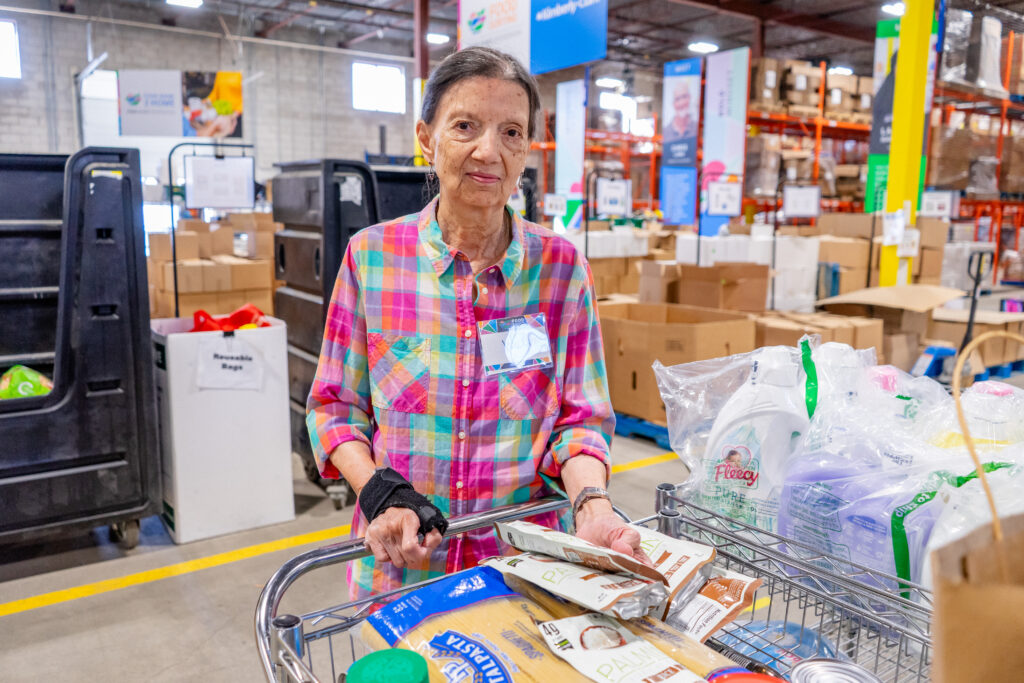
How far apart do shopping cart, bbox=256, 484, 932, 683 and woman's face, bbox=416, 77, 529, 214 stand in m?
0.52

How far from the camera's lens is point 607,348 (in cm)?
477

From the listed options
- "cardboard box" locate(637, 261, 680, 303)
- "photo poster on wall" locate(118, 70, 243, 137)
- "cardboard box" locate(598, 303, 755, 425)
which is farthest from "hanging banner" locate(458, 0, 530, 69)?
"photo poster on wall" locate(118, 70, 243, 137)

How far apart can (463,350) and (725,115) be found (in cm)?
906

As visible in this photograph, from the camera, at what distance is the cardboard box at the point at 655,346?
14.1ft

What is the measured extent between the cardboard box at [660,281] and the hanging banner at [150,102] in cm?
686

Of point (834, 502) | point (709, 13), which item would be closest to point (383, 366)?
point (834, 502)

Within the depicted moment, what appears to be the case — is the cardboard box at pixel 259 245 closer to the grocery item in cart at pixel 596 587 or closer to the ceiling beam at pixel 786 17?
the ceiling beam at pixel 786 17

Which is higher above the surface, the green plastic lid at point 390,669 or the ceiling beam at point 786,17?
the ceiling beam at point 786,17

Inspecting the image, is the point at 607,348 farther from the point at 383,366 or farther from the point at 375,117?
the point at 375,117

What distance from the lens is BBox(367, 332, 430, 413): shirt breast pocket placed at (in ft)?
4.25

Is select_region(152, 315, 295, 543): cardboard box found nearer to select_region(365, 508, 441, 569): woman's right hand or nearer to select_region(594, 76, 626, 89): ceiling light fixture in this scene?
select_region(365, 508, 441, 569): woman's right hand

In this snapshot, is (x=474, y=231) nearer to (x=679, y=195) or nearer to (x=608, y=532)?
(x=608, y=532)

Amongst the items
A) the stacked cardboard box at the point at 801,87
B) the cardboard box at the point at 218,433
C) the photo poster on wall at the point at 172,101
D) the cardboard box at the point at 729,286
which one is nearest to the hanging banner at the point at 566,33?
the cardboard box at the point at 729,286

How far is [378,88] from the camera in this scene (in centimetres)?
1678
